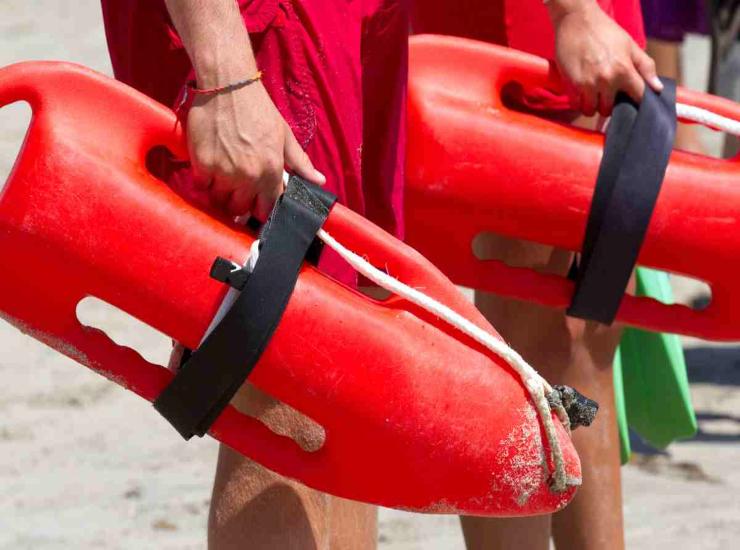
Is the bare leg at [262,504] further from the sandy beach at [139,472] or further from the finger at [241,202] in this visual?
the sandy beach at [139,472]

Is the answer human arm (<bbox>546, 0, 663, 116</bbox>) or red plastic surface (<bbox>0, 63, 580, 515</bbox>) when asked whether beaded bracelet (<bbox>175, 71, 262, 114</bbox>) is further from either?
human arm (<bbox>546, 0, 663, 116</bbox>)

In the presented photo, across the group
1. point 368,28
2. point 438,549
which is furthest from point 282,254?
point 438,549

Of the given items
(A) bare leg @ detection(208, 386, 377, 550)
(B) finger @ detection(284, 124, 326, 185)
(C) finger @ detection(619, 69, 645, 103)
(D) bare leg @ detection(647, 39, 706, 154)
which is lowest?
(D) bare leg @ detection(647, 39, 706, 154)

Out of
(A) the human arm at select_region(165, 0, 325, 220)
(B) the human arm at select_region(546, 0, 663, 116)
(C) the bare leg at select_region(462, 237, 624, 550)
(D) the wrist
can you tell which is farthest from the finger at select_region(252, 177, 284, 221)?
(C) the bare leg at select_region(462, 237, 624, 550)

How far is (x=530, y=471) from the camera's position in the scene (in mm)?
1481

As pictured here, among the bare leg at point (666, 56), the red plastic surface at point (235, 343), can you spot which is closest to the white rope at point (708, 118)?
the red plastic surface at point (235, 343)

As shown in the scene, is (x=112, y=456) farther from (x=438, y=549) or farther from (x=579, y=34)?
(x=579, y=34)

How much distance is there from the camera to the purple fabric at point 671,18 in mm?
3658

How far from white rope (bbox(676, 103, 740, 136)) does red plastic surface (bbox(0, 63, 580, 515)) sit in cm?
51

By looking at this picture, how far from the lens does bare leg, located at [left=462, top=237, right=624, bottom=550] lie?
80.6 inches

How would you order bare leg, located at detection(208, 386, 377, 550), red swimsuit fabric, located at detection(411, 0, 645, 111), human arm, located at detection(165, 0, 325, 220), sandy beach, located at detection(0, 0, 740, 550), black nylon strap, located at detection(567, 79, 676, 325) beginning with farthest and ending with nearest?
sandy beach, located at detection(0, 0, 740, 550)
red swimsuit fabric, located at detection(411, 0, 645, 111)
black nylon strap, located at detection(567, 79, 676, 325)
bare leg, located at detection(208, 386, 377, 550)
human arm, located at detection(165, 0, 325, 220)

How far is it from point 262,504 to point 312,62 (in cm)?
46

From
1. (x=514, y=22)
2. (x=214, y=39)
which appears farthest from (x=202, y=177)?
(x=514, y=22)

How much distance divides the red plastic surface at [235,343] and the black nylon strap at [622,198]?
1.12ft
